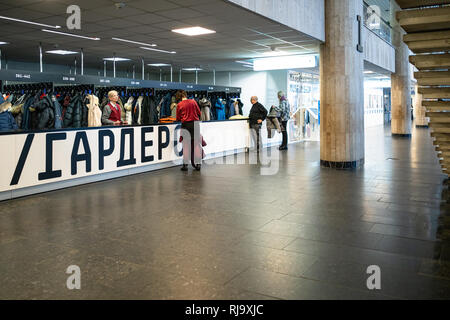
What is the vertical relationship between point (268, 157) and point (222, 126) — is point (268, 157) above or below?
below

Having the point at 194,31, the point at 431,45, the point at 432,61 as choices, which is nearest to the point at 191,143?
the point at 194,31

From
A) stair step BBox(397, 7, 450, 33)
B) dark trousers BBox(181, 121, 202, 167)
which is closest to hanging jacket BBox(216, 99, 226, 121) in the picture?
dark trousers BBox(181, 121, 202, 167)

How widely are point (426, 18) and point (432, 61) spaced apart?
79 cm

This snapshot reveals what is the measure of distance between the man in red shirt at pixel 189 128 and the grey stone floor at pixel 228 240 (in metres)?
1.72

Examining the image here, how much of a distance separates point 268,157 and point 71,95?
17.9ft

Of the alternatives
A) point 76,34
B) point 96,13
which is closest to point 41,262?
point 96,13

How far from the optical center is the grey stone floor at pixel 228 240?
3156mm

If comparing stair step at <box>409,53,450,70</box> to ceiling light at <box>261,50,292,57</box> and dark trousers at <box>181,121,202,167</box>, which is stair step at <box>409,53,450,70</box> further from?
ceiling light at <box>261,50,292,57</box>

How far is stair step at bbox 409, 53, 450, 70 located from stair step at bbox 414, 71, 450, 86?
0.36ft

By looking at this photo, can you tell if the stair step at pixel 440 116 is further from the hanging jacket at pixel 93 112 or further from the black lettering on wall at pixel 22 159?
the hanging jacket at pixel 93 112

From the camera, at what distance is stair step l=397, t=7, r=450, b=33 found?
4555 millimetres

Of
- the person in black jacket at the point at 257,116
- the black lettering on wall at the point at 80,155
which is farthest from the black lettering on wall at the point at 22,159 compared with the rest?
the person in black jacket at the point at 257,116

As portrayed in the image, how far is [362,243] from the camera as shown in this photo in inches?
166
